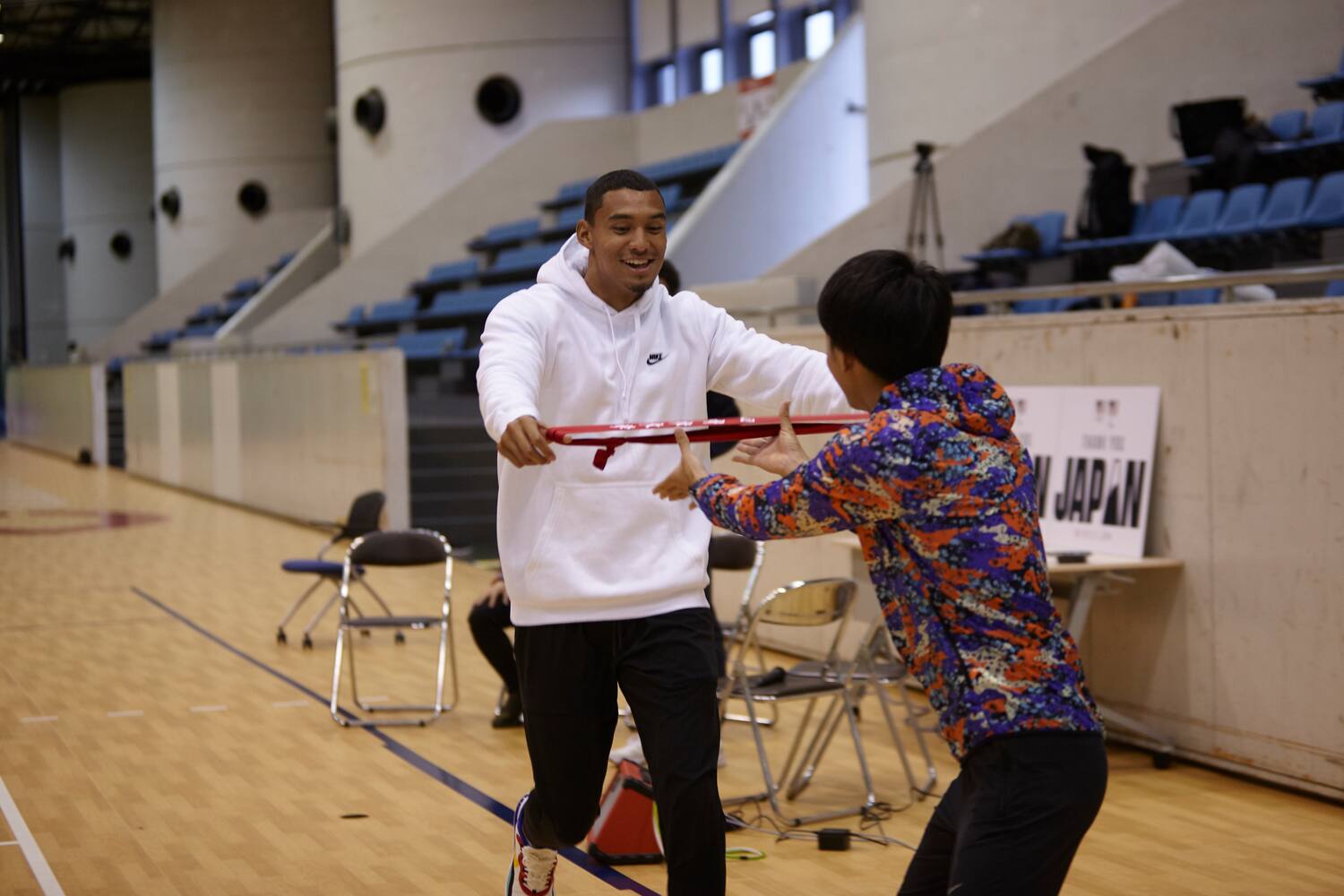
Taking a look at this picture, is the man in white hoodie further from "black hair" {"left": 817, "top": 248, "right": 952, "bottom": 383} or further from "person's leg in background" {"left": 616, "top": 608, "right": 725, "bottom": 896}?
"black hair" {"left": 817, "top": 248, "right": 952, "bottom": 383}

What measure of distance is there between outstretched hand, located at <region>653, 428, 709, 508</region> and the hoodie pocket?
0.52 metres

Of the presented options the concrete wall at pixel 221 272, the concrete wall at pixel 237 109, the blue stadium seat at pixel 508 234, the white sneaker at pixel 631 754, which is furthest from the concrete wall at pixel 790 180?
the concrete wall at pixel 221 272

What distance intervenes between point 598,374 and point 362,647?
555 cm

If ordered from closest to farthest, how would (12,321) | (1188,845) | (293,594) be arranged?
1. (1188,845)
2. (293,594)
3. (12,321)

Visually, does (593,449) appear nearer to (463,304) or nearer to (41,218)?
(463,304)

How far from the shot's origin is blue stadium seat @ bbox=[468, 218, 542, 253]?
19578 millimetres

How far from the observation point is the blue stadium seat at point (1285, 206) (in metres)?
8.59

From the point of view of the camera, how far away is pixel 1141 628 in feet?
18.4

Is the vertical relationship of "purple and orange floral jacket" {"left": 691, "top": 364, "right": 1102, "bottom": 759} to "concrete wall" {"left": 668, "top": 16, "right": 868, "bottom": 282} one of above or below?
below

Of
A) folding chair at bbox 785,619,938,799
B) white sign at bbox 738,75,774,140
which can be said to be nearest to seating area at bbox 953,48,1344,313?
folding chair at bbox 785,619,938,799

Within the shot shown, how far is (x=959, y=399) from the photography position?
2.16 metres

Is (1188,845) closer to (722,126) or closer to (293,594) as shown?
(293,594)

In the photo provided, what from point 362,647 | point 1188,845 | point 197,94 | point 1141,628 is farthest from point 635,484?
point 197,94

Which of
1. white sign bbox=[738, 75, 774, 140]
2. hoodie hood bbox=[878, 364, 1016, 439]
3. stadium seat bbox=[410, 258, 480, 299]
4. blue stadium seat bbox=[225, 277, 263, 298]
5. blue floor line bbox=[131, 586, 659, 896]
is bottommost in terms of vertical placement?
blue floor line bbox=[131, 586, 659, 896]
